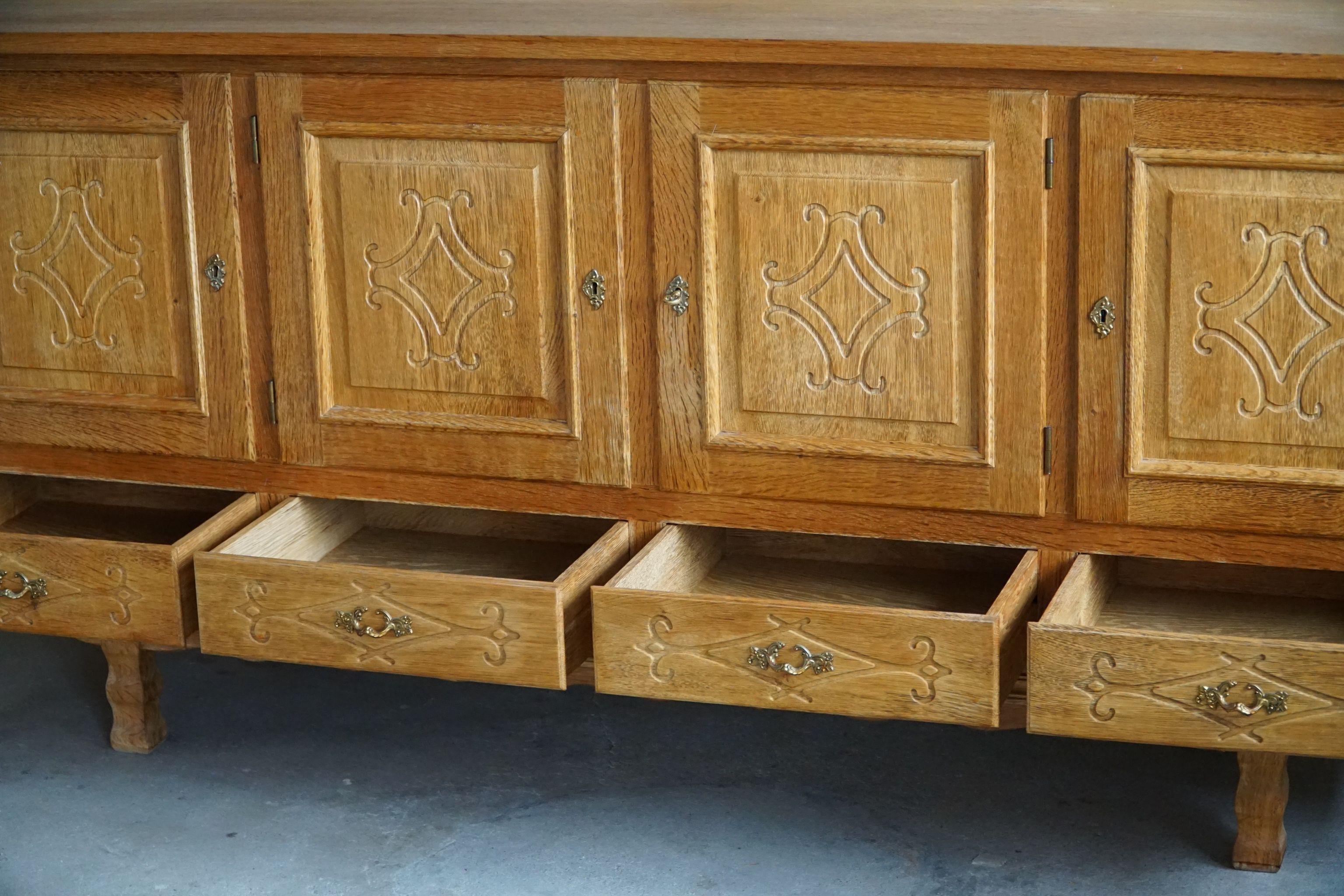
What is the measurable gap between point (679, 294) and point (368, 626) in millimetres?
514

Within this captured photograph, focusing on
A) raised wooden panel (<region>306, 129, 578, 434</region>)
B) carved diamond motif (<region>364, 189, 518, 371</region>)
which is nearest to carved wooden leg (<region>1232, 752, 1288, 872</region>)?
raised wooden panel (<region>306, 129, 578, 434</region>)

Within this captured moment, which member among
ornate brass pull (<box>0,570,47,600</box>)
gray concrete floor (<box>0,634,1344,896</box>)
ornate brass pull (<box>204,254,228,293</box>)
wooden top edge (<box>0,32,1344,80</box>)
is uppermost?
wooden top edge (<box>0,32,1344,80</box>)

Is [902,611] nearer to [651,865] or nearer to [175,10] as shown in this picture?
[651,865]

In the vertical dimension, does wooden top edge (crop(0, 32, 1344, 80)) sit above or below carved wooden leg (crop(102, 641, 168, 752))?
above

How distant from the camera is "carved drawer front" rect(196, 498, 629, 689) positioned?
1.90 metres

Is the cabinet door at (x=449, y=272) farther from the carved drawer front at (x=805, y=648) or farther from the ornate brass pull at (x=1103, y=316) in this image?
the ornate brass pull at (x=1103, y=316)

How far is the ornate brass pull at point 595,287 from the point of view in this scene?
1.98 meters

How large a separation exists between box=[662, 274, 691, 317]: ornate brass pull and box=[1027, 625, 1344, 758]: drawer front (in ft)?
1.75

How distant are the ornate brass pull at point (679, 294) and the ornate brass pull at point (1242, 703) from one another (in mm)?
686

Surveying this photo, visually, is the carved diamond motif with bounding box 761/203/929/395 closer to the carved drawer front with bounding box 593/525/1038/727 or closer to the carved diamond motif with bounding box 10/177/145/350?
the carved drawer front with bounding box 593/525/1038/727

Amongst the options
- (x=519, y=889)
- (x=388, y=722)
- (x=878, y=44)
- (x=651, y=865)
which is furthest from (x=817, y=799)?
(x=878, y=44)

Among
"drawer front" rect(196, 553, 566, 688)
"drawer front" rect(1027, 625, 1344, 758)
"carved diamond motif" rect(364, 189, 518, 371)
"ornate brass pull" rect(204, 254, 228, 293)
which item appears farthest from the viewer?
"ornate brass pull" rect(204, 254, 228, 293)

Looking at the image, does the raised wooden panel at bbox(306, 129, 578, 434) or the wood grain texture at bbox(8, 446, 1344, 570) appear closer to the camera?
the wood grain texture at bbox(8, 446, 1344, 570)

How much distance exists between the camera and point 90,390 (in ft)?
7.29
